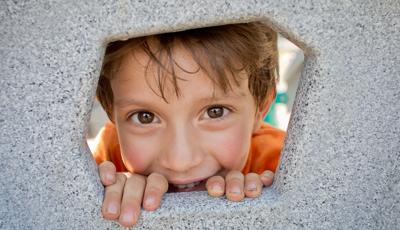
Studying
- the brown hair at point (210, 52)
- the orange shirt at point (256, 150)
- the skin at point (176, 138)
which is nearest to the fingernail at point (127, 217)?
the skin at point (176, 138)

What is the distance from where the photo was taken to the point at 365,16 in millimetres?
741

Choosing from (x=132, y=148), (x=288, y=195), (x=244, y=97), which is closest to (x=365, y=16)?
(x=288, y=195)

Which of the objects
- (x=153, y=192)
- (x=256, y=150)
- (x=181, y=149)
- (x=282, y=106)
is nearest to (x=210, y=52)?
(x=181, y=149)

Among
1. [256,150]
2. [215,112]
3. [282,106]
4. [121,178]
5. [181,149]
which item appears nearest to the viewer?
[121,178]

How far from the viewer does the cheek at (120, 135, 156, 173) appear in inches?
43.3

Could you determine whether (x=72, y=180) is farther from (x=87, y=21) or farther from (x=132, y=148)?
(x=132, y=148)

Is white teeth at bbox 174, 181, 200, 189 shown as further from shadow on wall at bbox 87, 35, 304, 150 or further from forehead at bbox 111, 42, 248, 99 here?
shadow on wall at bbox 87, 35, 304, 150

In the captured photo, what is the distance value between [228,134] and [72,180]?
44cm

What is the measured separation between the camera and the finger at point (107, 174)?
0.85 metres

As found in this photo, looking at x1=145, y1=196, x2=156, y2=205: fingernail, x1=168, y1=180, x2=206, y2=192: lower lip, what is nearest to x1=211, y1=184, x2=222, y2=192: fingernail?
x1=145, y1=196, x2=156, y2=205: fingernail

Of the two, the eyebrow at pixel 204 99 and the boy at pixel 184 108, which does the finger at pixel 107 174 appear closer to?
the boy at pixel 184 108

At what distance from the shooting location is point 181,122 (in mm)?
1006

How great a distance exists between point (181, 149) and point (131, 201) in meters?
0.20

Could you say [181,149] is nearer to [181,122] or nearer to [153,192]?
[181,122]
